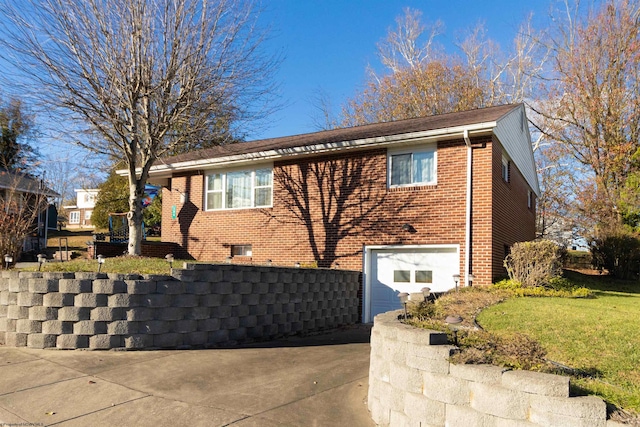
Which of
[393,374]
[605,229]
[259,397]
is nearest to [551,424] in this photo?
[393,374]

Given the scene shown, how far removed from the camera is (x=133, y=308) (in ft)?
23.7

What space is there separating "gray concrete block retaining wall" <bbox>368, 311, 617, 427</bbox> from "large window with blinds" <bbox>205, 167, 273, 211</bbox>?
9.69m

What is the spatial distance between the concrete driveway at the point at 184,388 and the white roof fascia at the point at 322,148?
5678mm

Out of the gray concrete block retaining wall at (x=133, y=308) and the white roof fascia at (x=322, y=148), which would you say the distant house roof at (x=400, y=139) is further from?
the gray concrete block retaining wall at (x=133, y=308)

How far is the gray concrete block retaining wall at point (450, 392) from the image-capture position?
315cm

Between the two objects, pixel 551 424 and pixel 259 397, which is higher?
pixel 551 424

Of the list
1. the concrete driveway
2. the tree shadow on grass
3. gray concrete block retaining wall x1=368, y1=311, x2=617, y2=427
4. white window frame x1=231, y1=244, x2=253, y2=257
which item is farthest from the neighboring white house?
gray concrete block retaining wall x1=368, y1=311, x2=617, y2=427

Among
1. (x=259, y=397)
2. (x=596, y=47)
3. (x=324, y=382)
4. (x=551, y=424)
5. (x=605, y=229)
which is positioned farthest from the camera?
(x=596, y=47)

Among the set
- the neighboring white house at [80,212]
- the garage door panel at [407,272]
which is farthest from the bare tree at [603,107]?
the neighboring white house at [80,212]

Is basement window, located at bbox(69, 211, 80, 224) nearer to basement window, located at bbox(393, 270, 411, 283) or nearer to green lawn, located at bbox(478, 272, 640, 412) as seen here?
basement window, located at bbox(393, 270, 411, 283)

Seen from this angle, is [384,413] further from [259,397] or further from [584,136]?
[584,136]

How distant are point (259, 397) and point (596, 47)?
2654cm

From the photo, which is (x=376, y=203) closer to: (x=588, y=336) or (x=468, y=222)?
(x=468, y=222)

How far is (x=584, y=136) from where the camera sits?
25.2 m
